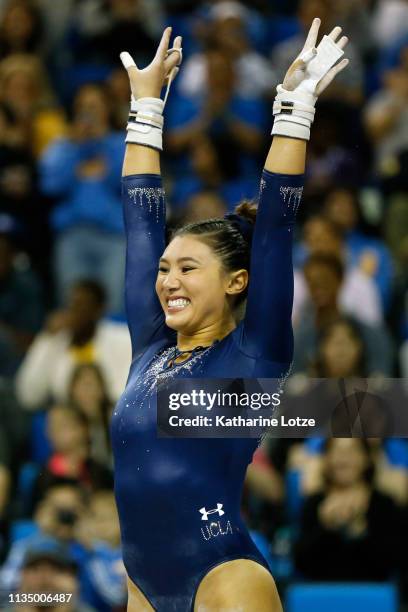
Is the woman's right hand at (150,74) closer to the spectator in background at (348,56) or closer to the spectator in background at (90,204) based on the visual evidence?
the spectator in background at (90,204)

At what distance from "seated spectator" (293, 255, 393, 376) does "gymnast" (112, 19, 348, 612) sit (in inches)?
107

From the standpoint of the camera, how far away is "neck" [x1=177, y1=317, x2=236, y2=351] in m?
3.40

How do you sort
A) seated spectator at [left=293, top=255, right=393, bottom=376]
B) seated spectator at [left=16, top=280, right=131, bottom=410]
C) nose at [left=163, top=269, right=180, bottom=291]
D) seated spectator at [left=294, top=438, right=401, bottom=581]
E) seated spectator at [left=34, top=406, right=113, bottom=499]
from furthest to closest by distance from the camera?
seated spectator at [left=16, top=280, right=131, bottom=410] < seated spectator at [left=293, top=255, right=393, bottom=376] < seated spectator at [left=34, top=406, right=113, bottom=499] < seated spectator at [left=294, top=438, right=401, bottom=581] < nose at [left=163, top=269, right=180, bottom=291]

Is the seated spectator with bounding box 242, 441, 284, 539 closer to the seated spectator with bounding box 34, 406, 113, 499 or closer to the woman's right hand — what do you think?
the seated spectator with bounding box 34, 406, 113, 499

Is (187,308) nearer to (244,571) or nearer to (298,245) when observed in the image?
(244,571)

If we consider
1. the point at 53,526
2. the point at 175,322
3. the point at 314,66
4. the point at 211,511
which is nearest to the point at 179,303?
the point at 175,322

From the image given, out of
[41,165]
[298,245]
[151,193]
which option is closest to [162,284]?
[151,193]

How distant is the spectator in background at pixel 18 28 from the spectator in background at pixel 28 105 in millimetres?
166

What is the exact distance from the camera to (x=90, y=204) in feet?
23.5

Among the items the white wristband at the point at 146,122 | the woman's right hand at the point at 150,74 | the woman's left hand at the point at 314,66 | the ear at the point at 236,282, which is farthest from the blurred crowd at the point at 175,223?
the woman's left hand at the point at 314,66

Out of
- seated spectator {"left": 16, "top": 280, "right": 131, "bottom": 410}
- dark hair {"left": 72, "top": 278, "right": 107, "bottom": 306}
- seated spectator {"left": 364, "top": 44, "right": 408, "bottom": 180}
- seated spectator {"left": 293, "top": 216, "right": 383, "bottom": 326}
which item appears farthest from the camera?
seated spectator {"left": 364, "top": 44, "right": 408, "bottom": 180}

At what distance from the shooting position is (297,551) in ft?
16.9

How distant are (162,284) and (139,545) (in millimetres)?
676

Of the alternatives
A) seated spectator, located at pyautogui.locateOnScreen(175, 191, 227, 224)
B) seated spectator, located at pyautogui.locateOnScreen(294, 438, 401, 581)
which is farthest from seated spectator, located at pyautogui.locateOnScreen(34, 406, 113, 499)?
seated spectator, located at pyautogui.locateOnScreen(175, 191, 227, 224)
